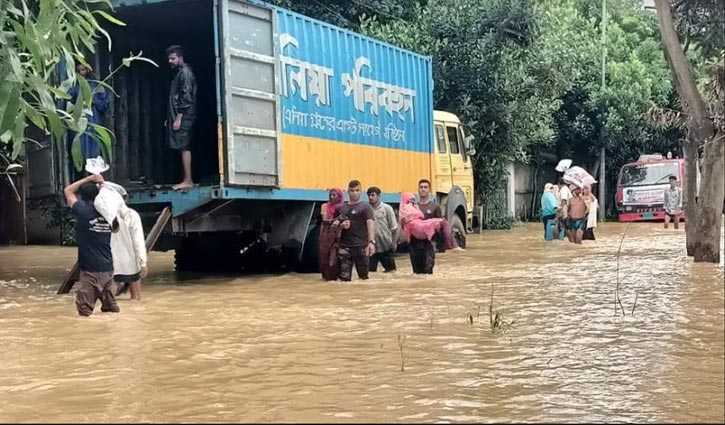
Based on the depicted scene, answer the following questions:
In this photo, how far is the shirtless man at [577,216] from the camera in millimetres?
16781

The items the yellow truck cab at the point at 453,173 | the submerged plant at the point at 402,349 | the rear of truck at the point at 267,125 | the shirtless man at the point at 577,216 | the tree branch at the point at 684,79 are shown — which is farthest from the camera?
the shirtless man at the point at 577,216

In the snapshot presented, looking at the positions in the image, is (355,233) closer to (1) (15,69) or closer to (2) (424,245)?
(2) (424,245)

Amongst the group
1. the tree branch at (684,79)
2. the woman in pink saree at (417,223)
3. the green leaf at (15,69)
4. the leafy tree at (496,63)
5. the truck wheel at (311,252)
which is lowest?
the truck wheel at (311,252)

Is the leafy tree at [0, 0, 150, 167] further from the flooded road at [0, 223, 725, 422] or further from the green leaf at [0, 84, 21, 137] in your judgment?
the flooded road at [0, 223, 725, 422]

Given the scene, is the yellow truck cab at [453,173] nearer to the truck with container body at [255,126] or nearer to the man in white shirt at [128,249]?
the truck with container body at [255,126]

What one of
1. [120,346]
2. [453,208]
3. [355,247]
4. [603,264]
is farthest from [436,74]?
[120,346]

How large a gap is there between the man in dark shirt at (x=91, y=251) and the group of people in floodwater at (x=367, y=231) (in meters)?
3.28

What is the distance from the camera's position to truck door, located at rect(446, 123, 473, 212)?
582 inches

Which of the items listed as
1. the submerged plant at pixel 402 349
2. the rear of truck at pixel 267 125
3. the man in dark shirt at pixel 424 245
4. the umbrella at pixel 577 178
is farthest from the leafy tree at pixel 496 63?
the submerged plant at pixel 402 349

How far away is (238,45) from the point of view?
946 centimetres

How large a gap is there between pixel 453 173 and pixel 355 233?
463 centimetres

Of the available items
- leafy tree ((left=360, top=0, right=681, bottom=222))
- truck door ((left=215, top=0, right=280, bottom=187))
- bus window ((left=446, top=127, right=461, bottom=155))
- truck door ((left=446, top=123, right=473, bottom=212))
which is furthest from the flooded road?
leafy tree ((left=360, top=0, right=681, bottom=222))

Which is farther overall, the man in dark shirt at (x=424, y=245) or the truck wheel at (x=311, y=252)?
the truck wheel at (x=311, y=252)

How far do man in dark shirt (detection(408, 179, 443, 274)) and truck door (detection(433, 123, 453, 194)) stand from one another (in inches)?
115
